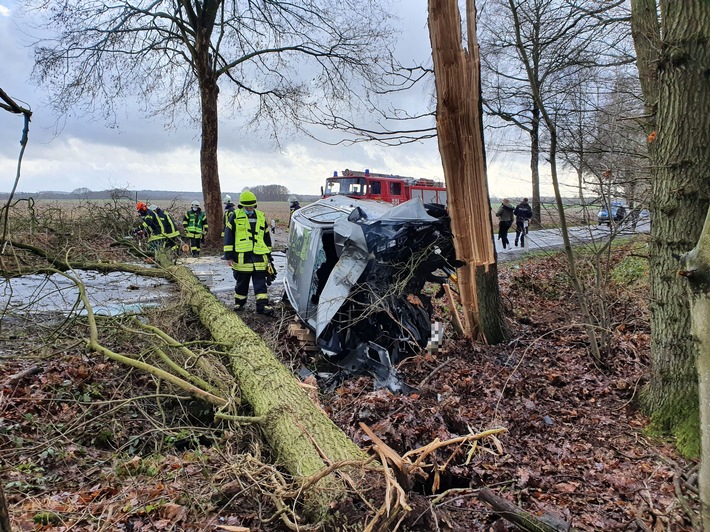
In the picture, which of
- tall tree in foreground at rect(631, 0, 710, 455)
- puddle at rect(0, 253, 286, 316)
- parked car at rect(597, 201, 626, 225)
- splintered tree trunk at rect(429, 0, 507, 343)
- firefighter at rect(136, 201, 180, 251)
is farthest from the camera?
firefighter at rect(136, 201, 180, 251)

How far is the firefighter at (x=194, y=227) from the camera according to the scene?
12859mm

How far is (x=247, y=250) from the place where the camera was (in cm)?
687

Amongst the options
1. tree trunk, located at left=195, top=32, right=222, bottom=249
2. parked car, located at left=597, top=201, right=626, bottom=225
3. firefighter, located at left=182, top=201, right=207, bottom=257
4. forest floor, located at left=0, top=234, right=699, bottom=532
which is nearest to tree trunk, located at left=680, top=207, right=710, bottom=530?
forest floor, located at left=0, top=234, right=699, bottom=532

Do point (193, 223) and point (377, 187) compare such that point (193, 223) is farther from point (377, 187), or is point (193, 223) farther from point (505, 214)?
point (505, 214)

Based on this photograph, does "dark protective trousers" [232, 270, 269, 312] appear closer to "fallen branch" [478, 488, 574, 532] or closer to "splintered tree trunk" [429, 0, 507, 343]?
"splintered tree trunk" [429, 0, 507, 343]

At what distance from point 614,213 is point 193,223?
11194 mm

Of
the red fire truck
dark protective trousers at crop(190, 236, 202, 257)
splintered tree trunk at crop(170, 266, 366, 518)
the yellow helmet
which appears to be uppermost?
the red fire truck

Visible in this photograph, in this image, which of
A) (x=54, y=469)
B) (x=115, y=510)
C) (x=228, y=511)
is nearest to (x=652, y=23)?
(x=228, y=511)

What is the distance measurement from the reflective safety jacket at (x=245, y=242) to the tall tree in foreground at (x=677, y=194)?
16.8ft

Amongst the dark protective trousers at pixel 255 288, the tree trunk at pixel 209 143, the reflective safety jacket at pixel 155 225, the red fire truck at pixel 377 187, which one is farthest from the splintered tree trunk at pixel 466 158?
the red fire truck at pixel 377 187

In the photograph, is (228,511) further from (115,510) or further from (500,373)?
(500,373)

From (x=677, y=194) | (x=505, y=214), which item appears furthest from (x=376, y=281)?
(x=505, y=214)

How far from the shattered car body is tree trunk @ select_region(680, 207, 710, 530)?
2937mm

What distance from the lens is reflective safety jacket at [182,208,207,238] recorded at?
12.9 m
